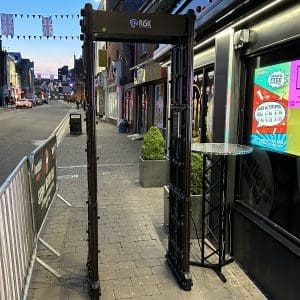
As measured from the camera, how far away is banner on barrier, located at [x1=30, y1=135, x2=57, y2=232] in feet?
13.3

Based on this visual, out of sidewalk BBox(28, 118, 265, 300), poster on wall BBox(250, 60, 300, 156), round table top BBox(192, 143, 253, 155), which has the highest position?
poster on wall BBox(250, 60, 300, 156)

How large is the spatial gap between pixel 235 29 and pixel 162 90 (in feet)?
31.3

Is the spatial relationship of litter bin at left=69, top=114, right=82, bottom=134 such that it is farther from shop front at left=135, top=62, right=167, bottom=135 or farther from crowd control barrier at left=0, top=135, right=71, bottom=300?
crowd control barrier at left=0, top=135, right=71, bottom=300

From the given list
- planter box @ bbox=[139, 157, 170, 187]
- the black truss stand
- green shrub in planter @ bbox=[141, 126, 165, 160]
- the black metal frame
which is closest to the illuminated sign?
the black truss stand

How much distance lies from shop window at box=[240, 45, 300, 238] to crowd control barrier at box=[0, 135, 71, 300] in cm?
242

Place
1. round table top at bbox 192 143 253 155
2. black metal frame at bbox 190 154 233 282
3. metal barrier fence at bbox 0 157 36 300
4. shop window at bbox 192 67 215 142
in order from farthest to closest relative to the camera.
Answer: shop window at bbox 192 67 215 142, black metal frame at bbox 190 154 233 282, round table top at bbox 192 143 253 155, metal barrier fence at bbox 0 157 36 300

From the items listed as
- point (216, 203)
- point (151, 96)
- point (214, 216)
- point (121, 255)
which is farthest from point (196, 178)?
point (151, 96)

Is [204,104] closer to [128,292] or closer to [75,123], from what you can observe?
[128,292]

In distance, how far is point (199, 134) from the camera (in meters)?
7.26

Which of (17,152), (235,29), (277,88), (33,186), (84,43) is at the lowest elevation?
(17,152)

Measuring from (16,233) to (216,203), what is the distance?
279 cm

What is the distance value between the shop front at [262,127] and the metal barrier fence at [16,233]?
2.36 metres

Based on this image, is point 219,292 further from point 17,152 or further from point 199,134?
point 17,152

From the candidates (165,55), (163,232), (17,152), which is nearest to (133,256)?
(163,232)
